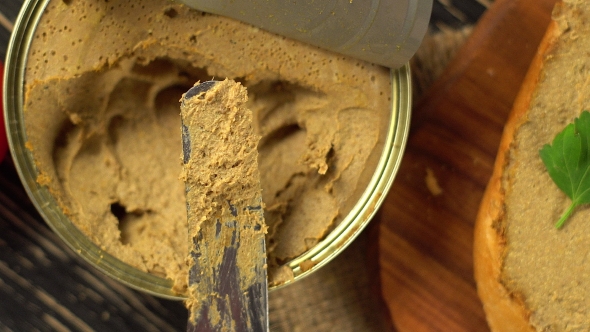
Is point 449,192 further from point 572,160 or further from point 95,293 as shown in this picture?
point 95,293

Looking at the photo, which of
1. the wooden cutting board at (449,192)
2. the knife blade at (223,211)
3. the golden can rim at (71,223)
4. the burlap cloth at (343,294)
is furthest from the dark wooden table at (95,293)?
the knife blade at (223,211)

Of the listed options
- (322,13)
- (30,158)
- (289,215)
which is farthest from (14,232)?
(322,13)

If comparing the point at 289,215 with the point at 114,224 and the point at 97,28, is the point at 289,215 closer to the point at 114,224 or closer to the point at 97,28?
the point at 114,224

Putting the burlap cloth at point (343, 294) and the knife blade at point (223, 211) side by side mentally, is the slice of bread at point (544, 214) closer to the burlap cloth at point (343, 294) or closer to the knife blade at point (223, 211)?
the burlap cloth at point (343, 294)

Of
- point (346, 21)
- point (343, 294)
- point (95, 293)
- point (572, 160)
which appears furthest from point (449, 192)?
point (95, 293)

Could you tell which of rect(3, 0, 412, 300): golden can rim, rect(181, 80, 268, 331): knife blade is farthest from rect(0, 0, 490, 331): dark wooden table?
rect(181, 80, 268, 331): knife blade

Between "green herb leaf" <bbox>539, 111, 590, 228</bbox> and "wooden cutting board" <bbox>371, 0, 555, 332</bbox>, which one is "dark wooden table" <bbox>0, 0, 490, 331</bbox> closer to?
"wooden cutting board" <bbox>371, 0, 555, 332</bbox>
